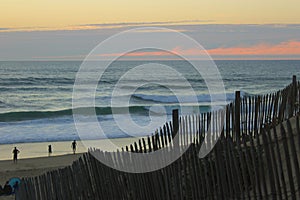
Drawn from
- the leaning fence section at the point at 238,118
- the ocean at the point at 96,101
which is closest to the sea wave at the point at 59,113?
the ocean at the point at 96,101

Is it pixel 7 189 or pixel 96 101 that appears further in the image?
pixel 96 101

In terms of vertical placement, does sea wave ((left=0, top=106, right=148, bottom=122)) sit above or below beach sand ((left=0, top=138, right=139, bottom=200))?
above

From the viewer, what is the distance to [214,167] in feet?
13.7

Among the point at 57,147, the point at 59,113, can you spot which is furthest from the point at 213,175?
the point at 59,113

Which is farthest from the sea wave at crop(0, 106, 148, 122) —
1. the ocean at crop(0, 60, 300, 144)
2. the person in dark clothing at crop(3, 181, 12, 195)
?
the person in dark clothing at crop(3, 181, 12, 195)

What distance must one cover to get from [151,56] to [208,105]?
70.7 meters

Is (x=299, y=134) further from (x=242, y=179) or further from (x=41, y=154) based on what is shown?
(x=41, y=154)

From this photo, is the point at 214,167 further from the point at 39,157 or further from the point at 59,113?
the point at 59,113

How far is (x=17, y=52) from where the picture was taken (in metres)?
88.2

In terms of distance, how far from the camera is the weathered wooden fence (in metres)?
3.74

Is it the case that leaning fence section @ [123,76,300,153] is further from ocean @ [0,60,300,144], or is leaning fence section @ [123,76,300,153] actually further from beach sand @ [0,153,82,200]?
ocean @ [0,60,300,144]

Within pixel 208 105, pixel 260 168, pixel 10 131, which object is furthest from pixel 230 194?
pixel 208 105

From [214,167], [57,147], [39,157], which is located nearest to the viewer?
[214,167]

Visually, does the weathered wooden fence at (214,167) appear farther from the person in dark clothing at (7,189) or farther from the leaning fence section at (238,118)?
the person in dark clothing at (7,189)
